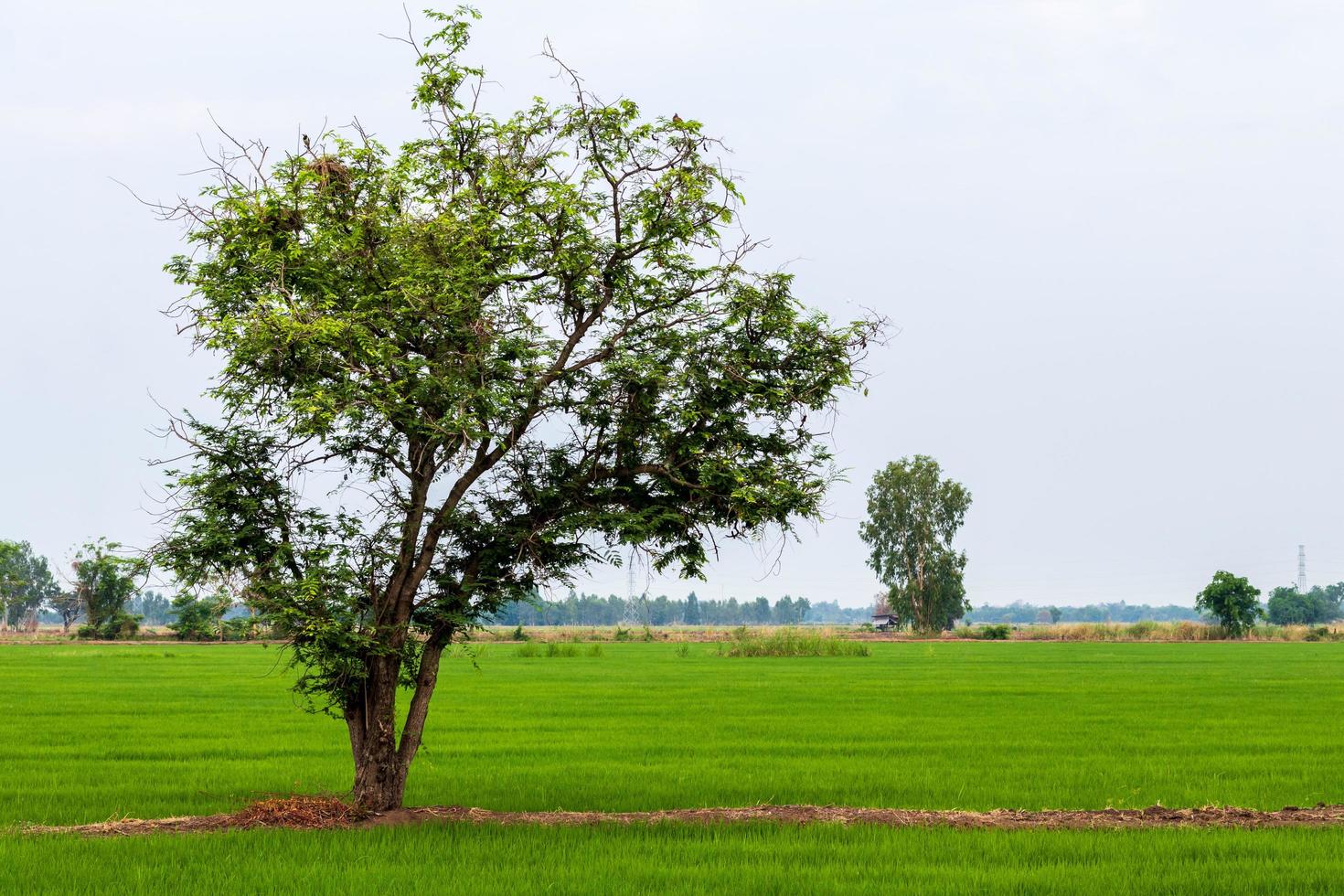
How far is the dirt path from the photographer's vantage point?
54.6ft

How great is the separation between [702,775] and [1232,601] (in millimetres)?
112759

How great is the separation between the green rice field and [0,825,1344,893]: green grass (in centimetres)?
5

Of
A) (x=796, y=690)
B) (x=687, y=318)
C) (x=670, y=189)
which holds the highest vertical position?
(x=670, y=189)

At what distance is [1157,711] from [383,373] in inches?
1129

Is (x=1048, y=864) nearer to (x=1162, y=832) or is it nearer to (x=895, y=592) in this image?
(x=1162, y=832)

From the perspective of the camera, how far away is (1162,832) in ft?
53.0

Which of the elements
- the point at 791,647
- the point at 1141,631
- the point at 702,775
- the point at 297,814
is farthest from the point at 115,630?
the point at 297,814

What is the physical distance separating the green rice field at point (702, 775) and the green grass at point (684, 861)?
0.05 m

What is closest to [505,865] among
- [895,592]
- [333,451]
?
[333,451]

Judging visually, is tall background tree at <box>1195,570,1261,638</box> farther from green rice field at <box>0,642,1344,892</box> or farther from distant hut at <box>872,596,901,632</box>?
green rice field at <box>0,642,1344,892</box>

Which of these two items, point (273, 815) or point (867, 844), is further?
point (273, 815)

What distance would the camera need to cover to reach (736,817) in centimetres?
1739

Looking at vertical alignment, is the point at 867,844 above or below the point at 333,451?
below

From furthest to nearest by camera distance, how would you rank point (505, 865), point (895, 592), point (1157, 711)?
point (895, 592), point (1157, 711), point (505, 865)
